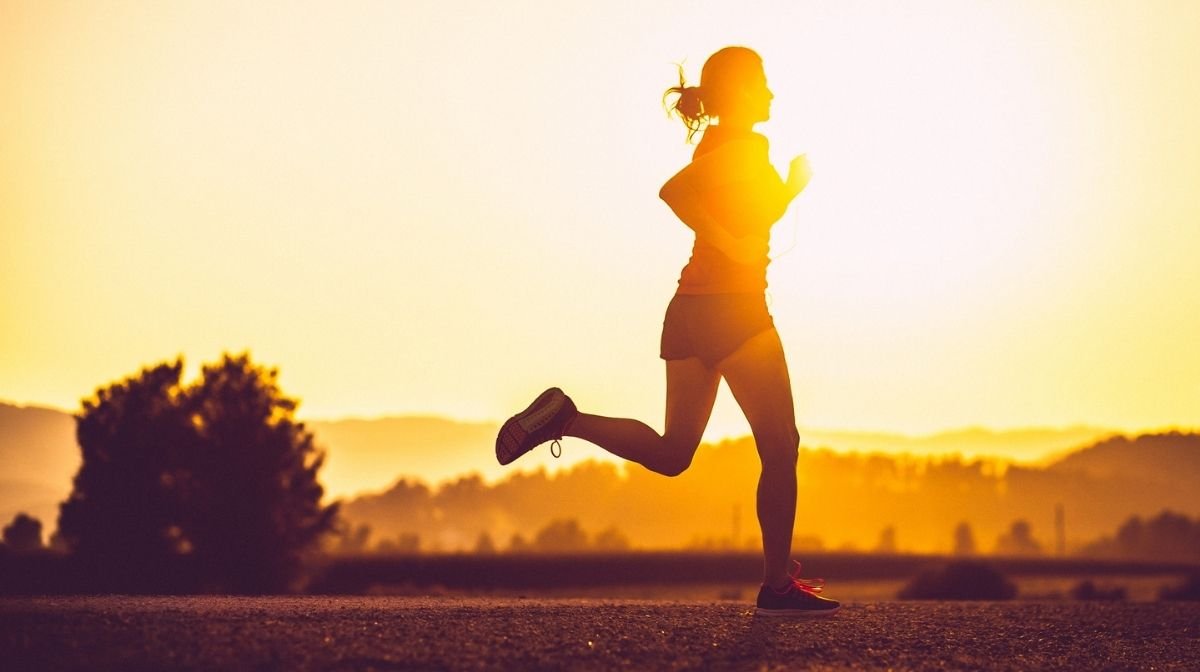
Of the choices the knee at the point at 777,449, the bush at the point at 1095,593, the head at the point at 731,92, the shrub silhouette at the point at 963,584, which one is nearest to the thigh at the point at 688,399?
the knee at the point at 777,449

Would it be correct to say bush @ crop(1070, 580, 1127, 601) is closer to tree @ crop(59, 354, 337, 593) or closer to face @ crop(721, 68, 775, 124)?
face @ crop(721, 68, 775, 124)

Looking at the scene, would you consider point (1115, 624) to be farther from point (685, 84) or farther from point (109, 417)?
point (109, 417)

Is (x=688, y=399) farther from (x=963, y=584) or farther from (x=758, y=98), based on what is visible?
(x=963, y=584)

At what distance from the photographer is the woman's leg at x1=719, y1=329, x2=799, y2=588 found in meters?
6.72

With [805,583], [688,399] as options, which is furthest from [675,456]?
[805,583]

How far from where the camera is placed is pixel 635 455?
706 centimetres

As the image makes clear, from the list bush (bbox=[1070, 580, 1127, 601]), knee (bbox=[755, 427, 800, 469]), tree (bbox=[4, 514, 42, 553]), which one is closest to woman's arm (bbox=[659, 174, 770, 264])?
knee (bbox=[755, 427, 800, 469])

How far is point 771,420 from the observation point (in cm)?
675

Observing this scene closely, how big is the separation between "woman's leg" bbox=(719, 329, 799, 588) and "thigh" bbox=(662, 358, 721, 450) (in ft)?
0.50

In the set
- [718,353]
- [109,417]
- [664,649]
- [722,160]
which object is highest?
[109,417]

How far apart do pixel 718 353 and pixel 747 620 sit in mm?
1345

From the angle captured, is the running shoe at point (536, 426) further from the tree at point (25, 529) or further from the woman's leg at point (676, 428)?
the tree at point (25, 529)

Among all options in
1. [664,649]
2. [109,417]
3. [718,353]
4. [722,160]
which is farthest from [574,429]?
[109,417]

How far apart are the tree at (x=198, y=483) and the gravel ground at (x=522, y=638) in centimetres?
5193
